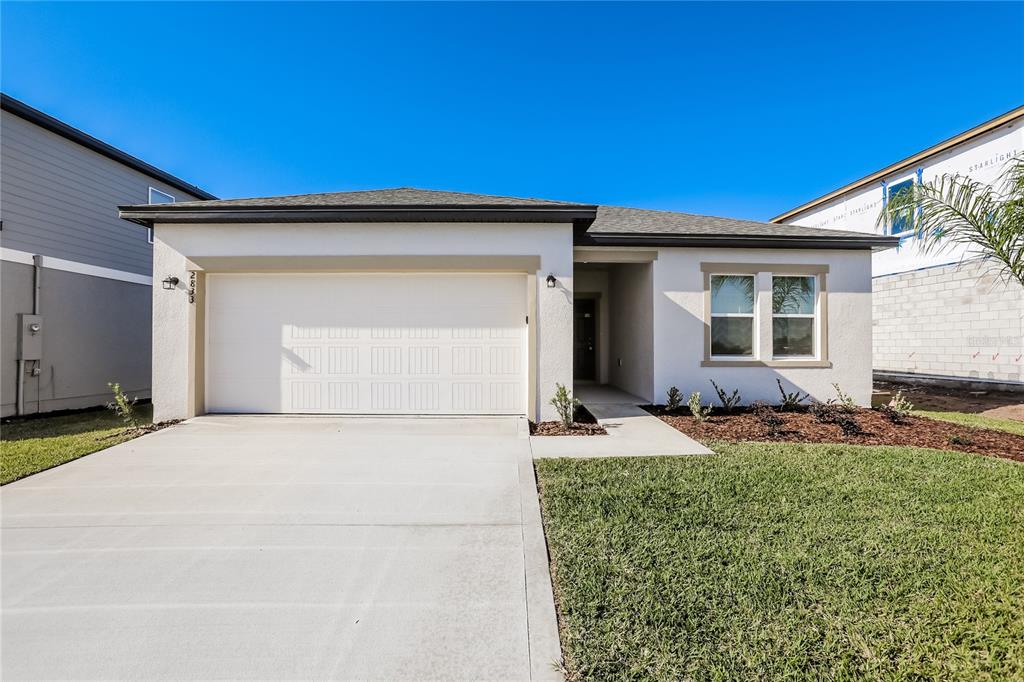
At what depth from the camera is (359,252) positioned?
7.23 metres

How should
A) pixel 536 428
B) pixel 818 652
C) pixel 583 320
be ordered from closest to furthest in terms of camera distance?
pixel 818 652 < pixel 536 428 < pixel 583 320

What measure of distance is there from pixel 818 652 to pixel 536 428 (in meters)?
4.80

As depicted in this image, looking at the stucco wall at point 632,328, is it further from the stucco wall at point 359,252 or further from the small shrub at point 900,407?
the small shrub at point 900,407

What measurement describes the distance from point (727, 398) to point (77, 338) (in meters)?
14.3

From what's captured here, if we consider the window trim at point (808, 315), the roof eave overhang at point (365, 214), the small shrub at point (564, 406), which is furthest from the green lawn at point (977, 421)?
the roof eave overhang at point (365, 214)

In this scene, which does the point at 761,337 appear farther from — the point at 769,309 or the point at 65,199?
the point at 65,199

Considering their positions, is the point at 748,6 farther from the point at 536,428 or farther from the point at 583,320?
the point at 536,428

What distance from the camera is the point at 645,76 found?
11.3 metres

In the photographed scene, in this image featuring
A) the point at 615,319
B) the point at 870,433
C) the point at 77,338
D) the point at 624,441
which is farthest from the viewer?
the point at 615,319

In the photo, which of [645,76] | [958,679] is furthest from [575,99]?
[958,679]

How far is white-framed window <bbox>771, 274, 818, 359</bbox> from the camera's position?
28.7ft

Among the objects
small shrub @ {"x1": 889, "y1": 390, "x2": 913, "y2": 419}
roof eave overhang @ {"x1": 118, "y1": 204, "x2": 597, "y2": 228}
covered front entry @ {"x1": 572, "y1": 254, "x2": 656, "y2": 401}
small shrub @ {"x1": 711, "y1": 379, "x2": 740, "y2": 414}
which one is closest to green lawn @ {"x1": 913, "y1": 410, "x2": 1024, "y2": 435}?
small shrub @ {"x1": 889, "y1": 390, "x2": 913, "y2": 419}

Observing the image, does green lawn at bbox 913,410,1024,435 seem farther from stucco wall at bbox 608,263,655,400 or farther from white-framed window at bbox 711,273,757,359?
stucco wall at bbox 608,263,655,400

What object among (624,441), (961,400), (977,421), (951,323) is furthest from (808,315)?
(951,323)
